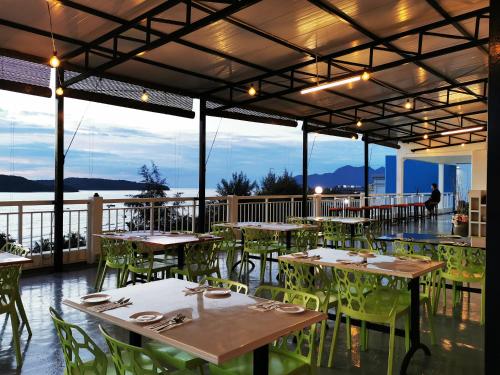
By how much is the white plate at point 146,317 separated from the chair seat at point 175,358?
0.20 meters

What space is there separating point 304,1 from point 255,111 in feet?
16.5

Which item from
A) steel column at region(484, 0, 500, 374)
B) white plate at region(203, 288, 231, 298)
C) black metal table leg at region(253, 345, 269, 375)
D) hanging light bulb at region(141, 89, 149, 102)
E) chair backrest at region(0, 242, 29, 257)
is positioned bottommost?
black metal table leg at region(253, 345, 269, 375)

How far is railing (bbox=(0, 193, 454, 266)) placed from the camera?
6.29m

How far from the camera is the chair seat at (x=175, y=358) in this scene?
7.20ft

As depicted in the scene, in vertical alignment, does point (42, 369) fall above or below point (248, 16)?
below

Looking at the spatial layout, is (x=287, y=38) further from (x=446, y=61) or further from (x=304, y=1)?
(x=446, y=61)

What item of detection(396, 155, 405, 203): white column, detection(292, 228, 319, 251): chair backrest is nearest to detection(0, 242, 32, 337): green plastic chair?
detection(292, 228, 319, 251): chair backrest

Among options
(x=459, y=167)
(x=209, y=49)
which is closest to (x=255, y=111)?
(x=209, y=49)

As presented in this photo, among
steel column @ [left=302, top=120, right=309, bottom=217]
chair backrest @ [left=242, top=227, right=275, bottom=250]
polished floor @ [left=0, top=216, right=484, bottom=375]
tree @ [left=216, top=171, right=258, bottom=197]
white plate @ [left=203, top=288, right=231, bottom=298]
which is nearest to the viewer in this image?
white plate @ [left=203, top=288, right=231, bottom=298]

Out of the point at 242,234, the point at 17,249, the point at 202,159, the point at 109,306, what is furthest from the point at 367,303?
the point at 202,159

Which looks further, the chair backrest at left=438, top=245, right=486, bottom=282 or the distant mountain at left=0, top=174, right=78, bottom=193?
the distant mountain at left=0, top=174, right=78, bottom=193

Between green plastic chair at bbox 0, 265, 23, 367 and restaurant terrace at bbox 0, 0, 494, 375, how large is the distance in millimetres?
13

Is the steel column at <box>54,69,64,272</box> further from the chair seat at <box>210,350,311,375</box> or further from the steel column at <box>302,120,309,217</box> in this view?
the steel column at <box>302,120,309,217</box>

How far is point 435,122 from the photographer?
14234 mm
